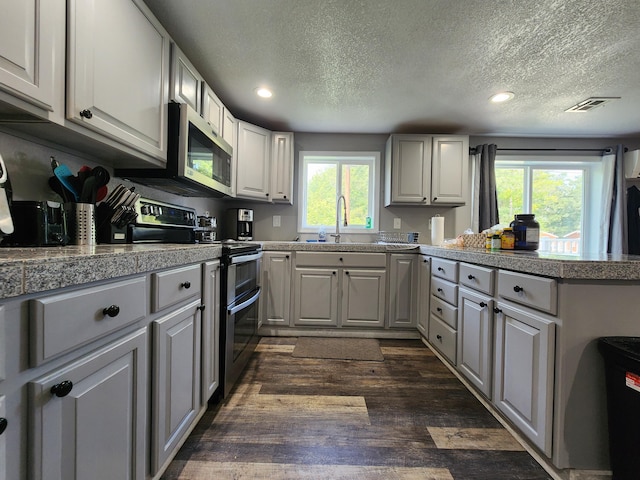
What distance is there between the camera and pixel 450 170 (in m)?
2.98

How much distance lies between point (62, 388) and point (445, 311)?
209 centimetres

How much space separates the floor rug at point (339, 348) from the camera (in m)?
2.19

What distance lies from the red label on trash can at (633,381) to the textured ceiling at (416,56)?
5.77 ft

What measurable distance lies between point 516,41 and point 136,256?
7.71 ft

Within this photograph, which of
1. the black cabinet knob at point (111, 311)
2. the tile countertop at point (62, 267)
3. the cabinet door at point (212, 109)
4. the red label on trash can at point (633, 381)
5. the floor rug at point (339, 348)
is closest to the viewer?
the tile countertop at point (62, 267)

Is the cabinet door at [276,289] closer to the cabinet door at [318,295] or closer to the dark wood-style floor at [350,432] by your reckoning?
the cabinet door at [318,295]

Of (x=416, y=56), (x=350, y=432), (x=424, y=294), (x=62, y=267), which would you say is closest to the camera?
(x=62, y=267)

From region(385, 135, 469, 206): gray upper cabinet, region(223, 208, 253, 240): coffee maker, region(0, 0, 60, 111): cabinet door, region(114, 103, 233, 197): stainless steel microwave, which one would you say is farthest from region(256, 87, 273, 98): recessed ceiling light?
region(0, 0, 60, 111): cabinet door

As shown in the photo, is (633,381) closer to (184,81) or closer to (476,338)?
(476,338)

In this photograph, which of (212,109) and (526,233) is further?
(212,109)

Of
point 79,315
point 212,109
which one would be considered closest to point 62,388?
point 79,315

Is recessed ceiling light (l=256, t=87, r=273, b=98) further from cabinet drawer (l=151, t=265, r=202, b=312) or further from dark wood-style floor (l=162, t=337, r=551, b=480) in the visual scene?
dark wood-style floor (l=162, t=337, r=551, b=480)

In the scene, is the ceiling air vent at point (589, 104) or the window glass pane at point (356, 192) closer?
the ceiling air vent at point (589, 104)

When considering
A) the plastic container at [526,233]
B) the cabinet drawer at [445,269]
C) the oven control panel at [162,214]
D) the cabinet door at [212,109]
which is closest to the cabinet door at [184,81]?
the cabinet door at [212,109]
